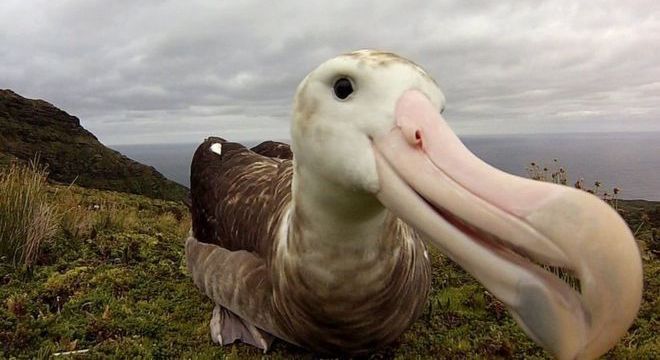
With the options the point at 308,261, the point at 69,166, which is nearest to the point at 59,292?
the point at 308,261

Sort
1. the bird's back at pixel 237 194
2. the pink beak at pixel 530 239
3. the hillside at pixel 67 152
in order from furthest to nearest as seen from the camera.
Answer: the hillside at pixel 67 152 < the bird's back at pixel 237 194 < the pink beak at pixel 530 239

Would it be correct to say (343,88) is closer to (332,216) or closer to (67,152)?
(332,216)

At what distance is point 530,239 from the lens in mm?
1717

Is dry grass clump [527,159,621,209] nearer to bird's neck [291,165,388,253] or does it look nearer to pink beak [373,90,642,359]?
bird's neck [291,165,388,253]

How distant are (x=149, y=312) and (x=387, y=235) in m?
2.75

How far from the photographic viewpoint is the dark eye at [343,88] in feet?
8.09

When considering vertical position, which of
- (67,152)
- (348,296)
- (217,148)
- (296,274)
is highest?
(217,148)

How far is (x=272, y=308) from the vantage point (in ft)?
11.5

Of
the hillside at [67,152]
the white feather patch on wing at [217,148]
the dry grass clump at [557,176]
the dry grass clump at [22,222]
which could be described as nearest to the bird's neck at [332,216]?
the white feather patch on wing at [217,148]

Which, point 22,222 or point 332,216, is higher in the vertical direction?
point 332,216

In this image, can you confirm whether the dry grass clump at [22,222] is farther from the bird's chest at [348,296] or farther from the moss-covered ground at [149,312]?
the bird's chest at [348,296]

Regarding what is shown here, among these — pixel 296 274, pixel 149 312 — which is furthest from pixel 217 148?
pixel 296 274

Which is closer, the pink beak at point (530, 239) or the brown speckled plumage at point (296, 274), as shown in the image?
the pink beak at point (530, 239)

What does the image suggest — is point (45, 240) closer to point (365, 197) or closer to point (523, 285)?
point (365, 197)
